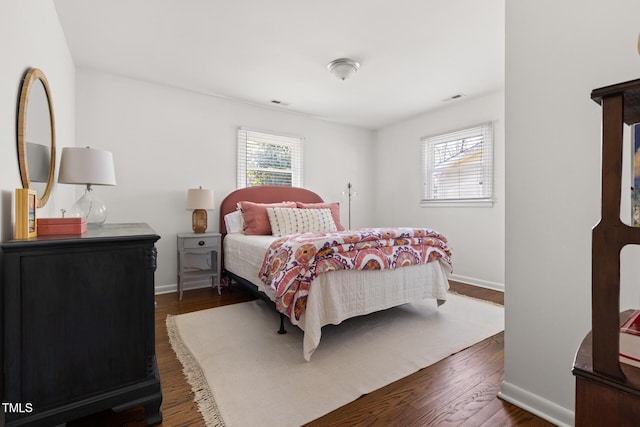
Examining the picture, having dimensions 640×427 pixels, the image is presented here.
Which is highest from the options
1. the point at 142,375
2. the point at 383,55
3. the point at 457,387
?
the point at 383,55

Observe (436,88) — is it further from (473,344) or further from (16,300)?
(16,300)

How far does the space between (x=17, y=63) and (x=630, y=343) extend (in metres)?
2.50

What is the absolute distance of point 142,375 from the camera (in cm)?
145

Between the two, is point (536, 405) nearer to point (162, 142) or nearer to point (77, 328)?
point (77, 328)

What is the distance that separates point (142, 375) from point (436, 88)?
3.92 metres

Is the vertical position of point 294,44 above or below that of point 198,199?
above

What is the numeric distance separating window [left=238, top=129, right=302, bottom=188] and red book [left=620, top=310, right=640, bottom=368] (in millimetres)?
3914

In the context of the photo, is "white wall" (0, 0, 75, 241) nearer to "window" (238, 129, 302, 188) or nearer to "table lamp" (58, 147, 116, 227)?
"table lamp" (58, 147, 116, 227)

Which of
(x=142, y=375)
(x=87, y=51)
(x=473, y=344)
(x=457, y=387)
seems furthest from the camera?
(x=87, y=51)

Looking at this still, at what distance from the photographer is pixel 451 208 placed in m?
4.36

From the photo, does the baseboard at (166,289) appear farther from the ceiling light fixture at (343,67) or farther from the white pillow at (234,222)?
the ceiling light fixture at (343,67)

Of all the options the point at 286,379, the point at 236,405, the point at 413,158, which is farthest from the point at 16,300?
the point at 413,158

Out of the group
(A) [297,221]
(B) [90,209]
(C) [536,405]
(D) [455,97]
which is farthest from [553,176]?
(D) [455,97]

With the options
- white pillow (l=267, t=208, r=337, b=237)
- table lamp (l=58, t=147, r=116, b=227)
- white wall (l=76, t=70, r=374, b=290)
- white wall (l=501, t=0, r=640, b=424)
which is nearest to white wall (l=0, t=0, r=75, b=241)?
table lamp (l=58, t=147, r=116, b=227)
